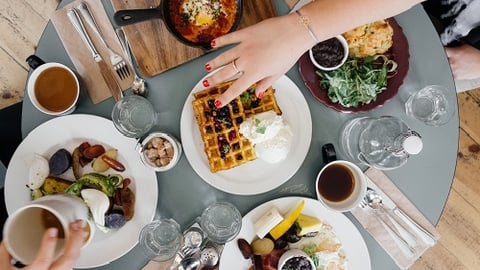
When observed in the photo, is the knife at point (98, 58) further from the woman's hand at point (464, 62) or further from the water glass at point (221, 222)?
the woman's hand at point (464, 62)

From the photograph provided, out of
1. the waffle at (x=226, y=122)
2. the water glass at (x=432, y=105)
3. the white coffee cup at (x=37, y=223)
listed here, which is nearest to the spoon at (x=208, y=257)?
the waffle at (x=226, y=122)

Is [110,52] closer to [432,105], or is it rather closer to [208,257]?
[208,257]

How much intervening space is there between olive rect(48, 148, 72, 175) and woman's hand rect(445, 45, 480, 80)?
1502 mm

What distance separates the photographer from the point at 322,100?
5.22ft

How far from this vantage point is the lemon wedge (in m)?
1.55

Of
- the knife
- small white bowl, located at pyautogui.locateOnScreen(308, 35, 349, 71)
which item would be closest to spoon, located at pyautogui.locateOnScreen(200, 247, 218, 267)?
the knife

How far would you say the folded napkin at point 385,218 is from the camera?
159cm

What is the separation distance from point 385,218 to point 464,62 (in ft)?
2.34

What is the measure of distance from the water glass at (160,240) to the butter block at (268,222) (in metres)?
0.27

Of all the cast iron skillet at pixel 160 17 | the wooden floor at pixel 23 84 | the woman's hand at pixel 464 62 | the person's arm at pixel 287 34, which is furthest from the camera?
the wooden floor at pixel 23 84

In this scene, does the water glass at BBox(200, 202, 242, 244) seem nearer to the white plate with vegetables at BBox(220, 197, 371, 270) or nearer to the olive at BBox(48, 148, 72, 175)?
the white plate with vegetables at BBox(220, 197, 371, 270)

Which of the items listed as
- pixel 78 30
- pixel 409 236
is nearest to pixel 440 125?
pixel 409 236

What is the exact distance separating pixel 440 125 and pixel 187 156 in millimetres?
907

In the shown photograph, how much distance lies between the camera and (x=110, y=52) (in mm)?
1625
